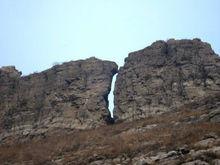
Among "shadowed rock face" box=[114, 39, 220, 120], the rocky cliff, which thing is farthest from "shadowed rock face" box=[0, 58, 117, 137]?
"shadowed rock face" box=[114, 39, 220, 120]

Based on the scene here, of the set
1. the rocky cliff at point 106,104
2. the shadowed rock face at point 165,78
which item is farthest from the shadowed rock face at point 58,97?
the shadowed rock face at point 165,78

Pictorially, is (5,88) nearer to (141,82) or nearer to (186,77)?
(141,82)

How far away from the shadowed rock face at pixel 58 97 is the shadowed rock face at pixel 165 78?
9.18ft

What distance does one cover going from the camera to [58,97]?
201 feet

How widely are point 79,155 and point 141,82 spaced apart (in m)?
23.7

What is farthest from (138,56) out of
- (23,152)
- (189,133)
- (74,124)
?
(189,133)

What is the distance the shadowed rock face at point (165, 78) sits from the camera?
5538 cm

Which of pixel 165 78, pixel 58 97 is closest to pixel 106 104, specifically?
pixel 58 97

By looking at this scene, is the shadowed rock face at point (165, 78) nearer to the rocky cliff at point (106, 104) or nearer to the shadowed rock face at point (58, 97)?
the rocky cliff at point (106, 104)

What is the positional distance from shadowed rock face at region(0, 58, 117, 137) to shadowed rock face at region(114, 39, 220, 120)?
9.18 ft

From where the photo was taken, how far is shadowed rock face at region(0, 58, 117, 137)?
2266 inches

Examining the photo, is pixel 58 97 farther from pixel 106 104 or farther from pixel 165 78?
pixel 165 78

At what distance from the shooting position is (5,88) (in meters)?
66.6

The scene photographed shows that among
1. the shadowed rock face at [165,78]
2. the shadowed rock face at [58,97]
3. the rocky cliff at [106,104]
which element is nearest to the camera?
the rocky cliff at [106,104]
